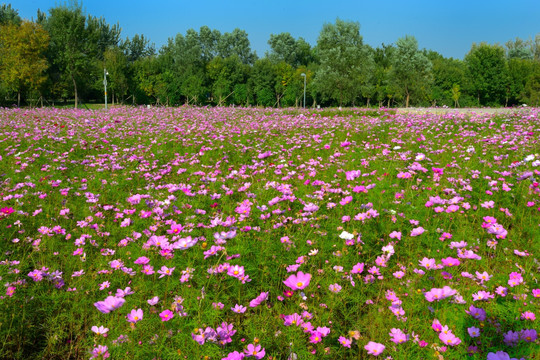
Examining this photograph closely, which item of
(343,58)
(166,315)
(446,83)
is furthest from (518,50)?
(166,315)

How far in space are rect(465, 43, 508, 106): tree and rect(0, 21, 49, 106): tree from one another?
190 feet

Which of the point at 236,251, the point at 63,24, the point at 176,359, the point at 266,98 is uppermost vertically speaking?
the point at 63,24

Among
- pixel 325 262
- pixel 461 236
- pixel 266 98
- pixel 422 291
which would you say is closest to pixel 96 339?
pixel 325 262

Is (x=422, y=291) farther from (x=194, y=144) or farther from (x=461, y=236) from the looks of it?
(x=194, y=144)

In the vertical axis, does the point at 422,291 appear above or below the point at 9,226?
below

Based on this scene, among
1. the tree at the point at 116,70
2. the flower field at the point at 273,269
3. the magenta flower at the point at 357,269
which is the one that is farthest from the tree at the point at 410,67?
the magenta flower at the point at 357,269

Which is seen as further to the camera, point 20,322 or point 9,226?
point 9,226

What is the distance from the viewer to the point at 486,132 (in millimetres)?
7867

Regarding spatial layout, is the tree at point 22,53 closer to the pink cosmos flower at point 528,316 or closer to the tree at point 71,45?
the tree at point 71,45

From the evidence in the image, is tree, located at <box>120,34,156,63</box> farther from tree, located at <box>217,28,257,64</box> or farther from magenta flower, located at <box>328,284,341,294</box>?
magenta flower, located at <box>328,284,341,294</box>

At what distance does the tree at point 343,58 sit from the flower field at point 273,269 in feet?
94.6

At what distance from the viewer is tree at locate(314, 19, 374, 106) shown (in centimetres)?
3122

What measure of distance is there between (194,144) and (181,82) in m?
48.7

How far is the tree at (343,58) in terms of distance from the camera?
102ft
